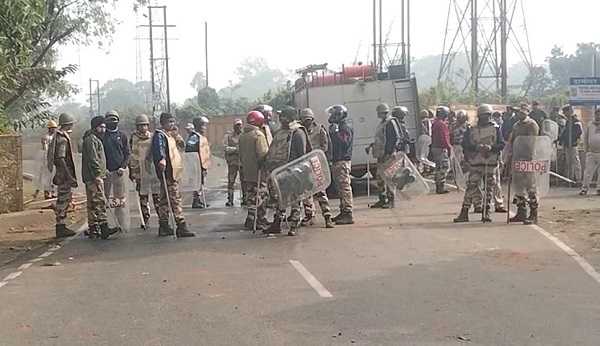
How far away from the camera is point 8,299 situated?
873 cm

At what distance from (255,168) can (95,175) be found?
2420 millimetres

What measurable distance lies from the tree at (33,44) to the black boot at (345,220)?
5510 millimetres

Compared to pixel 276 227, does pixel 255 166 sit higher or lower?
higher

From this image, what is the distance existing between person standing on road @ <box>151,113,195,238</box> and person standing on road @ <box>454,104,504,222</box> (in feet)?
14.2

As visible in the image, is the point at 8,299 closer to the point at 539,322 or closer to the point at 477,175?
the point at 539,322

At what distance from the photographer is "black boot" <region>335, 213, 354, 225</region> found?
1391 cm

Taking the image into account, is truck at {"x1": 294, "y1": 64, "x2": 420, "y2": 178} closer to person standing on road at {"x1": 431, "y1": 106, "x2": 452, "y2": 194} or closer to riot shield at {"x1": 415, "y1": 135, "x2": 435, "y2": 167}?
riot shield at {"x1": 415, "y1": 135, "x2": 435, "y2": 167}

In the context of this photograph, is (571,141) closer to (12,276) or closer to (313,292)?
(313,292)

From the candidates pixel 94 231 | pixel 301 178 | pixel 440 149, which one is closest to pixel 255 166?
pixel 301 178

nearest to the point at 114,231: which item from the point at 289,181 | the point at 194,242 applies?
the point at 194,242

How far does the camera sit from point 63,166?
13438 millimetres

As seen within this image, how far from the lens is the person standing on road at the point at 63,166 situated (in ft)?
44.1

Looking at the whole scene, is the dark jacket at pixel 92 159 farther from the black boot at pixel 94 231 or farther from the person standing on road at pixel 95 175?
the black boot at pixel 94 231

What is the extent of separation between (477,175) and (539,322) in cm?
686
